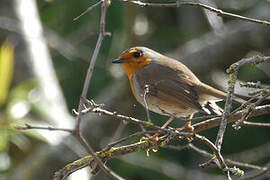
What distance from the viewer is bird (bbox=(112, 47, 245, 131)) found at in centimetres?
395

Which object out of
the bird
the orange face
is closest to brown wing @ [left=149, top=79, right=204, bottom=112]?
the bird

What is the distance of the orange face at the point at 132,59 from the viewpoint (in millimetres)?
4652

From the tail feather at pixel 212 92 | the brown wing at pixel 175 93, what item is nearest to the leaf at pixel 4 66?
the brown wing at pixel 175 93

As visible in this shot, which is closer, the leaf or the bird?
the bird

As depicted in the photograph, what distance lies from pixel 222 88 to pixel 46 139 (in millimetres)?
2487

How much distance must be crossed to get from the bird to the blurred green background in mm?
570

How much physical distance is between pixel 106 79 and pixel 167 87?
2.50m

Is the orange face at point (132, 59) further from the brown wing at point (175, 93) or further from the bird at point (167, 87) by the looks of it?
the brown wing at point (175, 93)

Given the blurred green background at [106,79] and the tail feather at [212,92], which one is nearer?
the tail feather at [212,92]

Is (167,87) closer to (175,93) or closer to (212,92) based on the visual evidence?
(175,93)

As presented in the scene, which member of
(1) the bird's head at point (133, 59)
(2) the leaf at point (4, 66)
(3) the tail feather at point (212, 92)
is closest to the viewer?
(3) the tail feather at point (212, 92)

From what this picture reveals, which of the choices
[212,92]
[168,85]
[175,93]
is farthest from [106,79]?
[212,92]

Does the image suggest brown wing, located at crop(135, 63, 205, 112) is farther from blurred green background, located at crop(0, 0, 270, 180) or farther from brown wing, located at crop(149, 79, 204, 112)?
blurred green background, located at crop(0, 0, 270, 180)

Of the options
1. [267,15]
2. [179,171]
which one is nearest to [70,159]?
[179,171]
